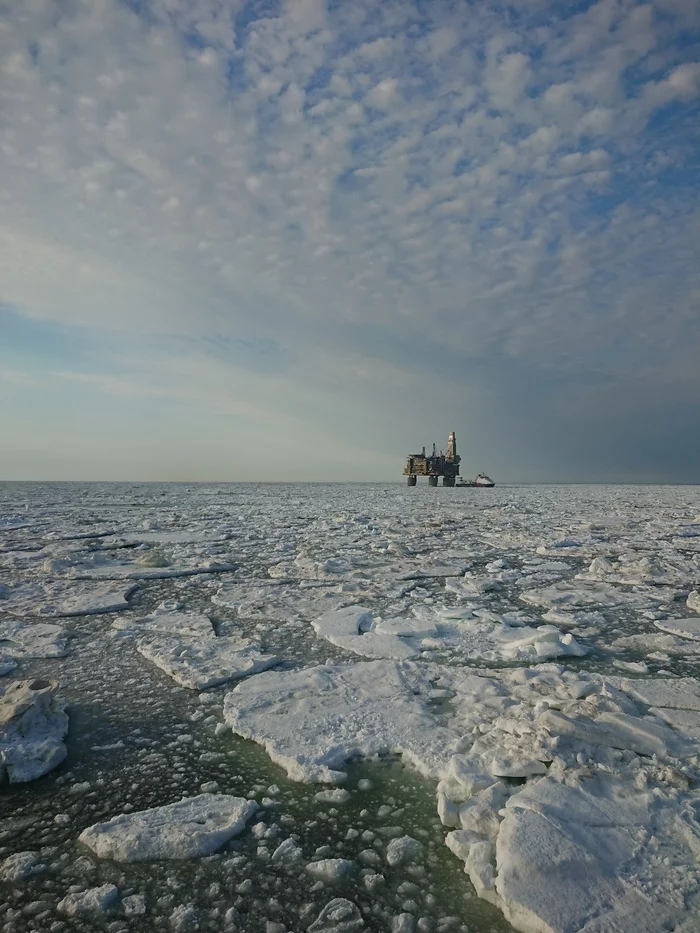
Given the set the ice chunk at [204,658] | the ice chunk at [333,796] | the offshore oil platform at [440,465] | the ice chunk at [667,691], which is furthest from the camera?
the offshore oil platform at [440,465]

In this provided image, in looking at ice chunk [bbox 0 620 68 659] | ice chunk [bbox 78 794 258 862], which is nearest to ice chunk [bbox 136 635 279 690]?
ice chunk [bbox 0 620 68 659]

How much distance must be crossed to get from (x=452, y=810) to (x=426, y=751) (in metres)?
0.36

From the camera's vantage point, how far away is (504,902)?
1.35m

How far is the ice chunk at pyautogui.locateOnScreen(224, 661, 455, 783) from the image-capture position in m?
2.04

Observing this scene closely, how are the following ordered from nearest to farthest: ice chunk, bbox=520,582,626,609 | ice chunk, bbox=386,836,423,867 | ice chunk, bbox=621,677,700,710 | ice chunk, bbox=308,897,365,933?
ice chunk, bbox=308,897,365,933 → ice chunk, bbox=386,836,423,867 → ice chunk, bbox=621,677,700,710 → ice chunk, bbox=520,582,626,609

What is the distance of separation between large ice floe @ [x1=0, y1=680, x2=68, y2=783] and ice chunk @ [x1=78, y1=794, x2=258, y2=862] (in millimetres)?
491

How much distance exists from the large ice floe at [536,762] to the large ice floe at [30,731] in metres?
0.73

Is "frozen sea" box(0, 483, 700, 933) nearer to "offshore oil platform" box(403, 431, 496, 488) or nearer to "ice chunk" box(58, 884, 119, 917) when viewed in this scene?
"ice chunk" box(58, 884, 119, 917)

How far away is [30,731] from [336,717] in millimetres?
1288

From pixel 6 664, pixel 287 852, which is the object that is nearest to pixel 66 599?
pixel 6 664

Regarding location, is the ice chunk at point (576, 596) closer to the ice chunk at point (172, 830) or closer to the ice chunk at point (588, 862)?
the ice chunk at point (588, 862)

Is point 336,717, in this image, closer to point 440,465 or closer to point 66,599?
point 66,599

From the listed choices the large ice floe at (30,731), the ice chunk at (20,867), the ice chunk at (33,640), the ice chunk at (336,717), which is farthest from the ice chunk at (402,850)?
the ice chunk at (33,640)

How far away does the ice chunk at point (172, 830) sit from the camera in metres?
1.53
